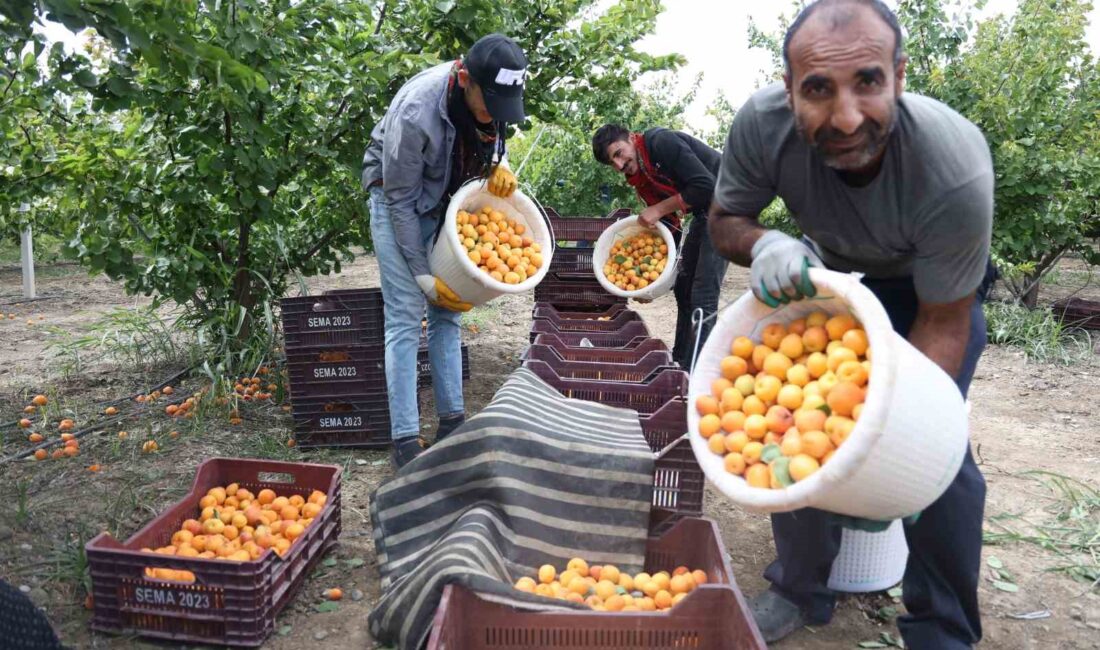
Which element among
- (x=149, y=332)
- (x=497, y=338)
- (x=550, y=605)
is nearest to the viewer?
(x=550, y=605)

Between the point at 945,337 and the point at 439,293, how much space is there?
2105 mm

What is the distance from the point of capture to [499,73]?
121 inches

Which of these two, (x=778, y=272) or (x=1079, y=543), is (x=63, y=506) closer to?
(x=778, y=272)

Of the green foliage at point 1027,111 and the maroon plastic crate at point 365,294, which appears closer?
the maroon plastic crate at point 365,294

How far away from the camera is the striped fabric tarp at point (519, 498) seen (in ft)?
8.17

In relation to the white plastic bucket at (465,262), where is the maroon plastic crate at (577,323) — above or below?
below

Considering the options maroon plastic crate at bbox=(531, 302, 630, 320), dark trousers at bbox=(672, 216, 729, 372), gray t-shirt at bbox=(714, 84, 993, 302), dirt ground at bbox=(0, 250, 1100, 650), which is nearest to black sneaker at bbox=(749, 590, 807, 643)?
dirt ground at bbox=(0, 250, 1100, 650)

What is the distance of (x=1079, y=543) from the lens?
10.3 feet

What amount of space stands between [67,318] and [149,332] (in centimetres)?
245

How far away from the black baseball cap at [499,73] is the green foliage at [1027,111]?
195 inches

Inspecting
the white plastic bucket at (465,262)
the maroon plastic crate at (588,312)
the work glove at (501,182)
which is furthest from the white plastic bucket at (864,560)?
the maroon plastic crate at (588,312)

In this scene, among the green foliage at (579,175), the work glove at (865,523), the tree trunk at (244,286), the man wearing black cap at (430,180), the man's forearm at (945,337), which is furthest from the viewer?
the green foliage at (579,175)

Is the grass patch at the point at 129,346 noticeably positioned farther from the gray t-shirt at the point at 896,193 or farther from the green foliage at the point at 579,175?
the green foliage at the point at 579,175

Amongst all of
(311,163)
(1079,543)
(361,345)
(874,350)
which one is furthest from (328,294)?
(1079,543)
